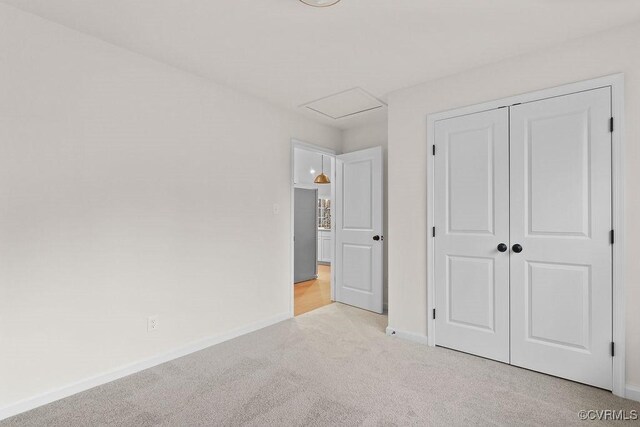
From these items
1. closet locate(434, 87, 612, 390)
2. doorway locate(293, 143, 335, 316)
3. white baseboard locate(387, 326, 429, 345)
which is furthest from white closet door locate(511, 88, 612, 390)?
doorway locate(293, 143, 335, 316)

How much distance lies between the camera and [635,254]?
206 cm

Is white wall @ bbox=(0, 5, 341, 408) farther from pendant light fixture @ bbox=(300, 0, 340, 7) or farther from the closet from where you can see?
the closet

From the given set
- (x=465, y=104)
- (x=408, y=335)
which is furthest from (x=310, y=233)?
(x=465, y=104)

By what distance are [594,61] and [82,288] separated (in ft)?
12.7

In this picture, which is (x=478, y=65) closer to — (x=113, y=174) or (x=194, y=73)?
(x=194, y=73)

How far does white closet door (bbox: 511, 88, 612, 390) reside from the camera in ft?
7.10

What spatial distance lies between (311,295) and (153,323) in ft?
8.53

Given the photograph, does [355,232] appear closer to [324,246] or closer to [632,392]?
[632,392]

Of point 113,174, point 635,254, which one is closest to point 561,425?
point 635,254

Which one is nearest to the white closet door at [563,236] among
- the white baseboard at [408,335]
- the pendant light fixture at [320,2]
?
the white baseboard at [408,335]

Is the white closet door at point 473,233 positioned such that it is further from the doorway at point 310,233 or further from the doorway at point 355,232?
the doorway at point 310,233

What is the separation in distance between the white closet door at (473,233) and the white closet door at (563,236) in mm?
92

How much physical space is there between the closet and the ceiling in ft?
1.61

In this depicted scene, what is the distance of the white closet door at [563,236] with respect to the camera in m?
2.16
